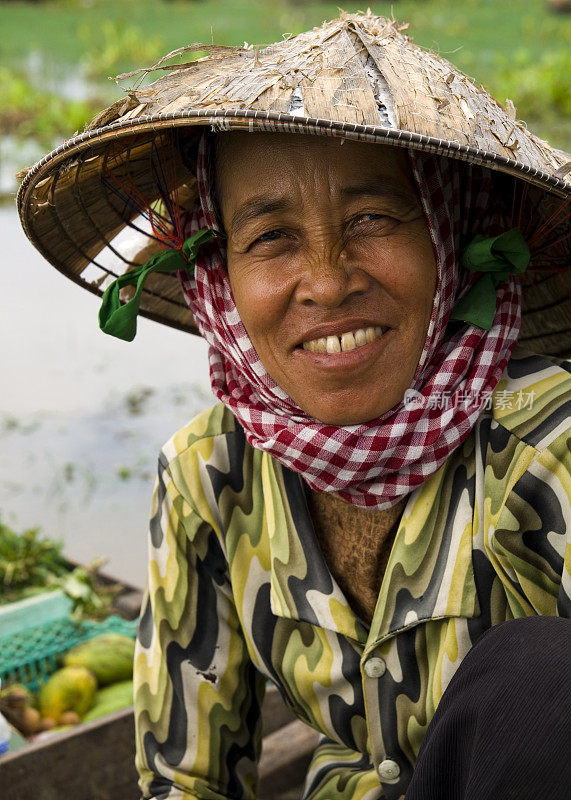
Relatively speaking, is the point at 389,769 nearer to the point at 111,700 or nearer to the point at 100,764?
the point at 100,764

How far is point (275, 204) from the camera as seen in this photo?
134 cm

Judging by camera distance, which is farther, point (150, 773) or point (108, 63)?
point (108, 63)

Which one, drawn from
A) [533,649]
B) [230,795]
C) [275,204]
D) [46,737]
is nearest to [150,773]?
[230,795]

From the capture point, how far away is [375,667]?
144 cm

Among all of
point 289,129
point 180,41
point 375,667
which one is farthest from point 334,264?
point 180,41

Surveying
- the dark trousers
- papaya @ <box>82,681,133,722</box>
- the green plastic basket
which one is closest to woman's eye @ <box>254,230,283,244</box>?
the dark trousers

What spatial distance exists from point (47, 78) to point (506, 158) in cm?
807

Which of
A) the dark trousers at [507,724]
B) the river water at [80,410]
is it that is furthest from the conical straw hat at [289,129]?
the river water at [80,410]

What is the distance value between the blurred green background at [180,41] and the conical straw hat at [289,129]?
18.2 ft

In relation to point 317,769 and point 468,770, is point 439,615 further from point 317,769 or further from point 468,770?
point 317,769

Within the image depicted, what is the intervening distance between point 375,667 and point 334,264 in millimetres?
645

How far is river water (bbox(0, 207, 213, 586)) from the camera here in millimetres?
4004

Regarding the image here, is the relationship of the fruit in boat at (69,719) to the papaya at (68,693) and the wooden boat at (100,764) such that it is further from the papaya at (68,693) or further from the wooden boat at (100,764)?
the wooden boat at (100,764)

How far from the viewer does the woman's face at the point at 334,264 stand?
4.26ft
